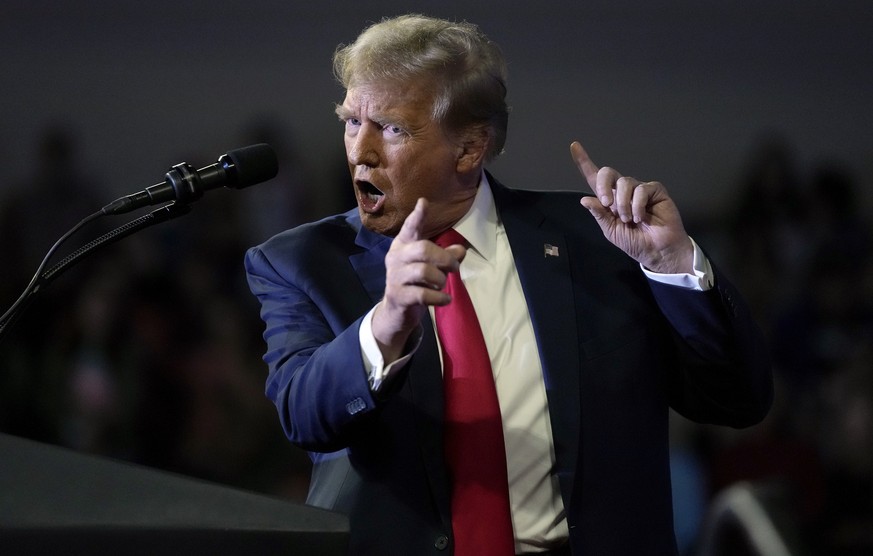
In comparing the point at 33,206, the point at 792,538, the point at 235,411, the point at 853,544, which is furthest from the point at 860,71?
the point at 792,538

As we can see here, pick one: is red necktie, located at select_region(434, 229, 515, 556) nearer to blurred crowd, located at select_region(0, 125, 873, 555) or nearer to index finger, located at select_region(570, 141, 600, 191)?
index finger, located at select_region(570, 141, 600, 191)

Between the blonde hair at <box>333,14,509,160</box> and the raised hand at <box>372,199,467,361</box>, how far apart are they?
0.36 metres

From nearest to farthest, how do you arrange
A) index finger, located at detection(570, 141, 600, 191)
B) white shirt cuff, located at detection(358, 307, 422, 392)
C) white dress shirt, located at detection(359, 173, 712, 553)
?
1. white shirt cuff, located at detection(358, 307, 422, 392)
2. white dress shirt, located at detection(359, 173, 712, 553)
3. index finger, located at detection(570, 141, 600, 191)

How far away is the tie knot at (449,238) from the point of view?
1771mm

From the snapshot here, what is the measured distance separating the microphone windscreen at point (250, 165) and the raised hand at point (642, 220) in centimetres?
43

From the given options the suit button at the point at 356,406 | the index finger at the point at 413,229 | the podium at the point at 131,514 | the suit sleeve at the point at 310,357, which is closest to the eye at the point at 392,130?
the suit sleeve at the point at 310,357

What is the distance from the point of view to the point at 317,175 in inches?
161

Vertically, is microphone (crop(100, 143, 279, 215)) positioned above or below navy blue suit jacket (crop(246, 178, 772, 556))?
above

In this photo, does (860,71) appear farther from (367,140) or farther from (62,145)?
(367,140)

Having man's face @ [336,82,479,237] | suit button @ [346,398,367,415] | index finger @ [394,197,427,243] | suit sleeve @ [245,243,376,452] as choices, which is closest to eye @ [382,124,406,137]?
man's face @ [336,82,479,237]

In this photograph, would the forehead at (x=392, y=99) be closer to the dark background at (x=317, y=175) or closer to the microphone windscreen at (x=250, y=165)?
the microphone windscreen at (x=250, y=165)

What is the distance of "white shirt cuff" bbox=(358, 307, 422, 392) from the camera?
1479 millimetres

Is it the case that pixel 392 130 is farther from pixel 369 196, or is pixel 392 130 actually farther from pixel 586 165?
pixel 586 165

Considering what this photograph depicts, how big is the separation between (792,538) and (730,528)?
218 millimetres
